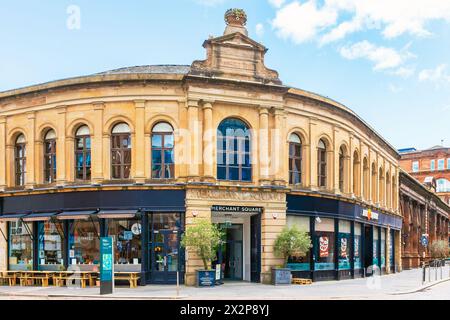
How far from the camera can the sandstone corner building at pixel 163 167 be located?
28.3m

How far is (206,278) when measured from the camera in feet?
88.4

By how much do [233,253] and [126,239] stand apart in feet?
21.0

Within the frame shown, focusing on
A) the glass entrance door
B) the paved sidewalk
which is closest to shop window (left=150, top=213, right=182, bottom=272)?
the glass entrance door

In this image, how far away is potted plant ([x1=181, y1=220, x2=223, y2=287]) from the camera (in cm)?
2655

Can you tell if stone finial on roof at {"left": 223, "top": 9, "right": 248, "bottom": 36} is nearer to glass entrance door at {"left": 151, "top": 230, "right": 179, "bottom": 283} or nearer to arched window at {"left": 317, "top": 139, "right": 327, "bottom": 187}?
arched window at {"left": 317, "top": 139, "right": 327, "bottom": 187}

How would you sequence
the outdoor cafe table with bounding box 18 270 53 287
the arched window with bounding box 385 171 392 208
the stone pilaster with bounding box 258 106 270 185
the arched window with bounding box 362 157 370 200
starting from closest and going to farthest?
the outdoor cafe table with bounding box 18 270 53 287, the stone pilaster with bounding box 258 106 270 185, the arched window with bounding box 362 157 370 200, the arched window with bounding box 385 171 392 208

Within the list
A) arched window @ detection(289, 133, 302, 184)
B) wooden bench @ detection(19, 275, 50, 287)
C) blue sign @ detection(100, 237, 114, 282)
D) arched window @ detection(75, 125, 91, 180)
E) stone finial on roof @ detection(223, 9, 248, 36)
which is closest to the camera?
blue sign @ detection(100, 237, 114, 282)

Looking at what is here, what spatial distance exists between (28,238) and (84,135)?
683cm

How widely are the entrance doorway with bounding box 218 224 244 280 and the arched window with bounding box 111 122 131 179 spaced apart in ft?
21.6

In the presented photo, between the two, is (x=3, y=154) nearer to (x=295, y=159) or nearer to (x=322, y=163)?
(x=295, y=159)

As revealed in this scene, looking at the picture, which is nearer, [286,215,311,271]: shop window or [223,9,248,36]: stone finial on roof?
[223,9,248,36]: stone finial on roof

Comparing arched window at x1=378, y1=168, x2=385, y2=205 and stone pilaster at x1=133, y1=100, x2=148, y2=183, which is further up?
stone pilaster at x1=133, y1=100, x2=148, y2=183
